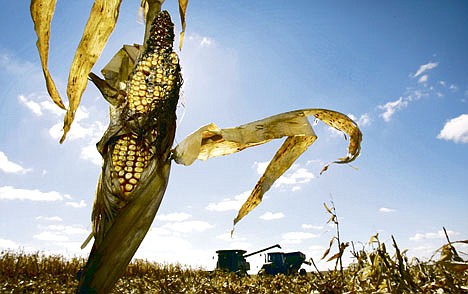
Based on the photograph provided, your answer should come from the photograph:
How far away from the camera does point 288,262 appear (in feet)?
54.1

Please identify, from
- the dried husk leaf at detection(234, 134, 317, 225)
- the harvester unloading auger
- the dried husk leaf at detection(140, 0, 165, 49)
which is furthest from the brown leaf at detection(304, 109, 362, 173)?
the harvester unloading auger

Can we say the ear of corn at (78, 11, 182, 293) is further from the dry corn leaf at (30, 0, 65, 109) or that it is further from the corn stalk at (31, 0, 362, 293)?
the dry corn leaf at (30, 0, 65, 109)

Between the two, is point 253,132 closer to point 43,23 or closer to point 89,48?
point 89,48

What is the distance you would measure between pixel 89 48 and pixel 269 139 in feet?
4.73

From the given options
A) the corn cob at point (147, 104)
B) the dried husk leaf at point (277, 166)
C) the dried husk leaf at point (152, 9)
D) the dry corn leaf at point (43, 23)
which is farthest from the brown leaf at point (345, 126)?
the dry corn leaf at point (43, 23)

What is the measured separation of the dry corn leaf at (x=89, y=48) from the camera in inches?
94.3

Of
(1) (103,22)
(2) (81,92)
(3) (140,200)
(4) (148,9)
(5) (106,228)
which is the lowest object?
(5) (106,228)

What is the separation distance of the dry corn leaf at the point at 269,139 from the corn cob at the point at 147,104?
24 centimetres

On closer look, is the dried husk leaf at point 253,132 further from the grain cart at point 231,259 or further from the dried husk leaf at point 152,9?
the grain cart at point 231,259

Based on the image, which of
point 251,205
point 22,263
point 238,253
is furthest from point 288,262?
point 251,205

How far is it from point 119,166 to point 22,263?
12292mm

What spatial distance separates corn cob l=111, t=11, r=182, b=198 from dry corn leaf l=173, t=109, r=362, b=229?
0.24 meters

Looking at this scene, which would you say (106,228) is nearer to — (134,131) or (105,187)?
(105,187)

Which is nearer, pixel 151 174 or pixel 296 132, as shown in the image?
pixel 151 174
